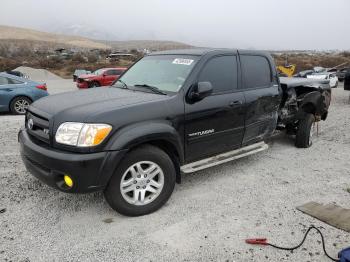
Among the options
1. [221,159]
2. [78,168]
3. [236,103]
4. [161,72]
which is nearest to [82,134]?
[78,168]

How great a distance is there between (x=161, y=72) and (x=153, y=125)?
1120 millimetres

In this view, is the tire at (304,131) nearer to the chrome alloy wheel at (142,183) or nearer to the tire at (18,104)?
the chrome alloy wheel at (142,183)

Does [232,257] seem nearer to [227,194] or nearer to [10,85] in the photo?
[227,194]

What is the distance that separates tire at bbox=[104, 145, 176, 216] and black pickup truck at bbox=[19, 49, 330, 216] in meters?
0.01

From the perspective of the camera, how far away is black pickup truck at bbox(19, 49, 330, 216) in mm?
3270

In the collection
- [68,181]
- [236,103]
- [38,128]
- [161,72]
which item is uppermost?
[161,72]

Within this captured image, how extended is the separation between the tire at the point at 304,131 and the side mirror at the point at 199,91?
10.1 feet

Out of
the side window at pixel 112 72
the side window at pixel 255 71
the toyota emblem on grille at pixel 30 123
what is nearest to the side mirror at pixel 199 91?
the side window at pixel 255 71

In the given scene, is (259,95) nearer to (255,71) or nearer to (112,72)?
(255,71)

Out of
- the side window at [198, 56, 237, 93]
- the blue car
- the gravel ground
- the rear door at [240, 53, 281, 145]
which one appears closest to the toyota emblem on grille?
the gravel ground

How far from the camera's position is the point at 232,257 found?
3000mm

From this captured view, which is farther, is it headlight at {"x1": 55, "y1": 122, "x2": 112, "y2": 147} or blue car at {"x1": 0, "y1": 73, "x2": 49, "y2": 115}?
blue car at {"x1": 0, "y1": 73, "x2": 49, "y2": 115}

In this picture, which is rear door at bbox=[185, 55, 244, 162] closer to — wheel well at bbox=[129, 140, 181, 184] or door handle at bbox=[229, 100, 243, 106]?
door handle at bbox=[229, 100, 243, 106]

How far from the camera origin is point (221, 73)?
14.8 ft
